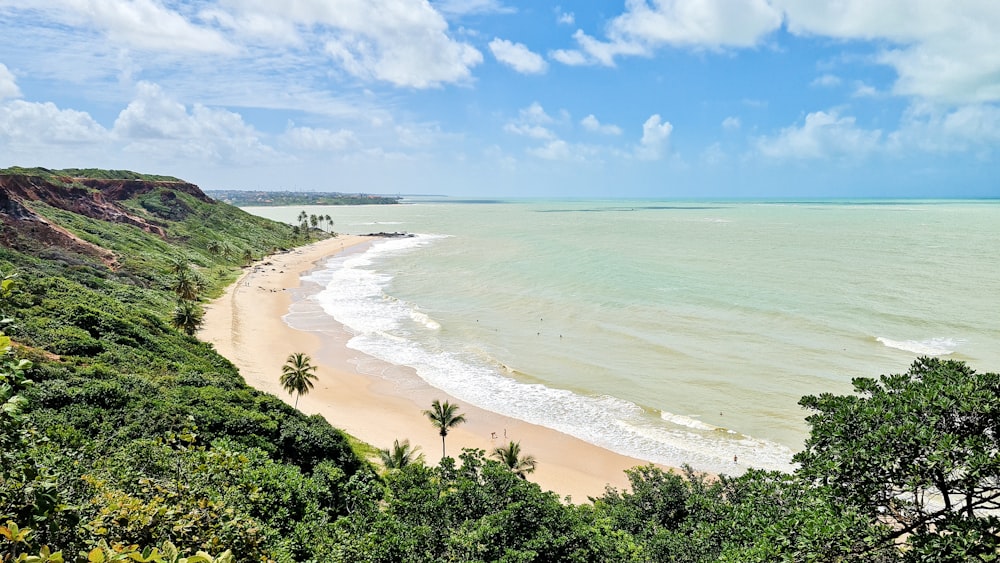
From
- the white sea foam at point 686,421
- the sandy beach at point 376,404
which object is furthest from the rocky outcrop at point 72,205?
the white sea foam at point 686,421

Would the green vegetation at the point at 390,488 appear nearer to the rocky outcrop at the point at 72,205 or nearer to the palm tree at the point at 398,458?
the palm tree at the point at 398,458

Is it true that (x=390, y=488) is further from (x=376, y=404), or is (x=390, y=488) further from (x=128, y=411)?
(x=376, y=404)

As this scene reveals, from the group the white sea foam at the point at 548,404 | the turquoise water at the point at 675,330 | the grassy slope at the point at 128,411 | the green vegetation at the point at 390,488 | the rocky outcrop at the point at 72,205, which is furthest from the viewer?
the rocky outcrop at the point at 72,205

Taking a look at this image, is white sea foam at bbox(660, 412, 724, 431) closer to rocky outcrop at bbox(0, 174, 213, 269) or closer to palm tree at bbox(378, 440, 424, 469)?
palm tree at bbox(378, 440, 424, 469)

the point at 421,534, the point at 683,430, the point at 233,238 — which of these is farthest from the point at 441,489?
the point at 233,238

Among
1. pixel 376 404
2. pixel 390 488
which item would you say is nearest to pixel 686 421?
pixel 376 404
